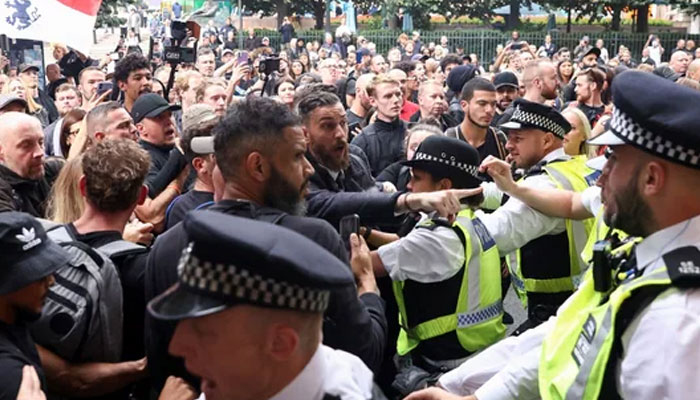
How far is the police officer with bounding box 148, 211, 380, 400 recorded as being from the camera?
176 cm

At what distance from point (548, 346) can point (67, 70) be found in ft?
39.4

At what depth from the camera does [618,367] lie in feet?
7.46

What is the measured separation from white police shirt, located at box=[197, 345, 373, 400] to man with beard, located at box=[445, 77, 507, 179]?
5279 mm

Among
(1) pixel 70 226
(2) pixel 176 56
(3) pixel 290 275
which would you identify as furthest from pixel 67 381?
(2) pixel 176 56

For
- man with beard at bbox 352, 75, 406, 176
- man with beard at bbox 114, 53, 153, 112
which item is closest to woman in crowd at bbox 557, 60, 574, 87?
man with beard at bbox 352, 75, 406, 176

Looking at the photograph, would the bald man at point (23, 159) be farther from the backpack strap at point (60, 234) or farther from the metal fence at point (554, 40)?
the metal fence at point (554, 40)

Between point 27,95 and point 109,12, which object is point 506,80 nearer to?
point 27,95

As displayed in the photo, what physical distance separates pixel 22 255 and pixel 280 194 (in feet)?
2.77

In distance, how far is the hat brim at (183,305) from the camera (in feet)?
5.82

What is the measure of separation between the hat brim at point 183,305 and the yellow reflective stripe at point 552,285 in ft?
10.2

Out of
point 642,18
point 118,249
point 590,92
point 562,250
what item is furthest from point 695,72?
point 642,18

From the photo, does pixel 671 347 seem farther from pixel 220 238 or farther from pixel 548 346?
pixel 220 238

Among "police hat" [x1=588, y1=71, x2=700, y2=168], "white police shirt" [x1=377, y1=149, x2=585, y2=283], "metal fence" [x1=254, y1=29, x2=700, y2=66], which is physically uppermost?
"police hat" [x1=588, y1=71, x2=700, y2=168]

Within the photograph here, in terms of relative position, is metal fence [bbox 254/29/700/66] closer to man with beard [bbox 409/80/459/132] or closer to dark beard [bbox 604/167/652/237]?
man with beard [bbox 409/80/459/132]
